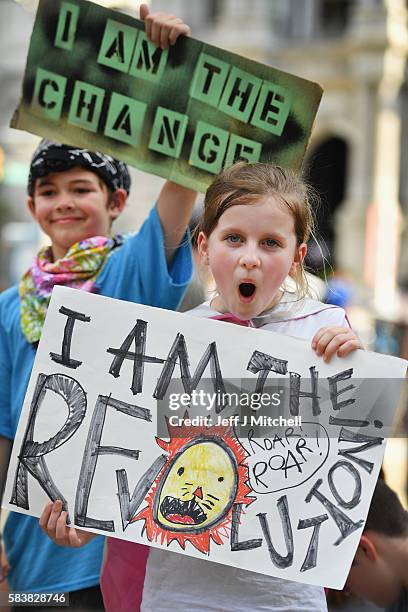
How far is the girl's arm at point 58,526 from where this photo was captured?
71.9 inches

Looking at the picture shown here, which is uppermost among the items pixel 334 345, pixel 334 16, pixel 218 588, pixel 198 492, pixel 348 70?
pixel 334 16

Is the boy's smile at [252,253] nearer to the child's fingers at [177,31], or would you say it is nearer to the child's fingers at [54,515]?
the child's fingers at [54,515]

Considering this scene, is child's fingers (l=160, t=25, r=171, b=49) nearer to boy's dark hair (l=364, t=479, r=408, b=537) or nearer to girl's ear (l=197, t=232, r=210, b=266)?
girl's ear (l=197, t=232, r=210, b=266)

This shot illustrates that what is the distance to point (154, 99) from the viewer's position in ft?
7.66

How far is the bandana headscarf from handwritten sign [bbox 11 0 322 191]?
0.72 feet

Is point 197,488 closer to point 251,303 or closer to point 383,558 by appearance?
point 251,303

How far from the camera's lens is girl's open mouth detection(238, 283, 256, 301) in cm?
184

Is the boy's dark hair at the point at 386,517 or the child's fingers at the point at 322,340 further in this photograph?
the boy's dark hair at the point at 386,517

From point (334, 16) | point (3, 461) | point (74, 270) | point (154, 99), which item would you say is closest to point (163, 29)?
point (154, 99)

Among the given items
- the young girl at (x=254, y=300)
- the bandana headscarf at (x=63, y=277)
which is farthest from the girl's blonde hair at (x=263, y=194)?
the bandana headscarf at (x=63, y=277)

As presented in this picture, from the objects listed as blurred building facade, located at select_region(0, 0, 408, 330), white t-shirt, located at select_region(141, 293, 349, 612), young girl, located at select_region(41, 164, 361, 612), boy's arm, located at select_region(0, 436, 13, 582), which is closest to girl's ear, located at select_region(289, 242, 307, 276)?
young girl, located at select_region(41, 164, 361, 612)

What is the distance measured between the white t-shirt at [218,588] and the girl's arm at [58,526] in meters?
0.15

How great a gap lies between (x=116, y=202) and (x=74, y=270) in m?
0.26

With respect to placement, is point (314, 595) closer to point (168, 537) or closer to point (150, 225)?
point (168, 537)
